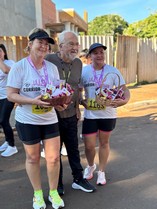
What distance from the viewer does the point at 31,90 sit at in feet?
9.98

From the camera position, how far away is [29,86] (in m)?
3.03

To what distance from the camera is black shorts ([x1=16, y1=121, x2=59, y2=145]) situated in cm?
312

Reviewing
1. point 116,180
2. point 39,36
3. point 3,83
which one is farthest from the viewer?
point 3,83

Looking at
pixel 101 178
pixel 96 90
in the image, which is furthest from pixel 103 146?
pixel 96 90

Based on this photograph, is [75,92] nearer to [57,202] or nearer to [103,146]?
[103,146]

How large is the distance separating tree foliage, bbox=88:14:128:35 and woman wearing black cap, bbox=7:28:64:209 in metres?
58.4

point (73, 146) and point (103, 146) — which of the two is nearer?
point (73, 146)

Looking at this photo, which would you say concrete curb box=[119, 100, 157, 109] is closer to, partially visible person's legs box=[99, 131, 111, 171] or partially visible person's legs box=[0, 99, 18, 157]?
partially visible person's legs box=[0, 99, 18, 157]

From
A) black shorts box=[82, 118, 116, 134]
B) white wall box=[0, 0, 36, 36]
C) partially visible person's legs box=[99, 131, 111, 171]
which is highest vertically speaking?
white wall box=[0, 0, 36, 36]

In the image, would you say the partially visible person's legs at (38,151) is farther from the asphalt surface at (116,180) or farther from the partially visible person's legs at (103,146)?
the partially visible person's legs at (103,146)

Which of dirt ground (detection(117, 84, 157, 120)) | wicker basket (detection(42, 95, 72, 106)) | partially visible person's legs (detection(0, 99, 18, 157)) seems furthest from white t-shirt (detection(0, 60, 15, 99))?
dirt ground (detection(117, 84, 157, 120))

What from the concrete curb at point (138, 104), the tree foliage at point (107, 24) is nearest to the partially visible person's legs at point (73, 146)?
the concrete curb at point (138, 104)

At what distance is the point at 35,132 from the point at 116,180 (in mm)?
1586

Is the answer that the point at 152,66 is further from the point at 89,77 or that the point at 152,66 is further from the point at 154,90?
the point at 89,77
